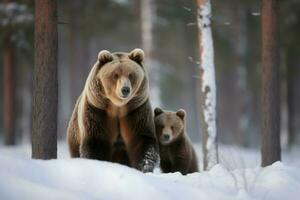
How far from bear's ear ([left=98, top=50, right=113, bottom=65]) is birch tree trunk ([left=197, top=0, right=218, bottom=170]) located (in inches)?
114

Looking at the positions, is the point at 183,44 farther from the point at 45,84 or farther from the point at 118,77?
the point at 118,77

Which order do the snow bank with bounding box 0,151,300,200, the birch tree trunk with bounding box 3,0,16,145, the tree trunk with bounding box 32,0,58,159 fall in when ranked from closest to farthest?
the snow bank with bounding box 0,151,300,200, the tree trunk with bounding box 32,0,58,159, the birch tree trunk with bounding box 3,0,16,145

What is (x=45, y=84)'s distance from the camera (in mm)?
7699

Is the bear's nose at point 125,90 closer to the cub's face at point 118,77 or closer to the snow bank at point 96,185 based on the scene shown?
the cub's face at point 118,77

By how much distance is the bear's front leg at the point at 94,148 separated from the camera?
7227mm

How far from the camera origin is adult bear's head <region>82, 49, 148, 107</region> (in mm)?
6902

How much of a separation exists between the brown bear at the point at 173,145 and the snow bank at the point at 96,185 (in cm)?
288

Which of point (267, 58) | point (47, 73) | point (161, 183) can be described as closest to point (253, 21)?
point (267, 58)

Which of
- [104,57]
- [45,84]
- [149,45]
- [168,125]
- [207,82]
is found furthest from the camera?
[149,45]

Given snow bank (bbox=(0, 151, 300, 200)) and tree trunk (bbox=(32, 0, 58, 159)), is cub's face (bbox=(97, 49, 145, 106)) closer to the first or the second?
tree trunk (bbox=(32, 0, 58, 159))

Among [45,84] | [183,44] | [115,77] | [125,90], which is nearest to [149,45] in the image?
[183,44]

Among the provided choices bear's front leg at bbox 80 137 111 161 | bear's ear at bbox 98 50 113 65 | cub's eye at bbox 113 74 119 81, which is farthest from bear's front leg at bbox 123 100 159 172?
bear's ear at bbox 98 50 113 65

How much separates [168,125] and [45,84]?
2.26 metres

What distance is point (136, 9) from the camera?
24953 millimetres
